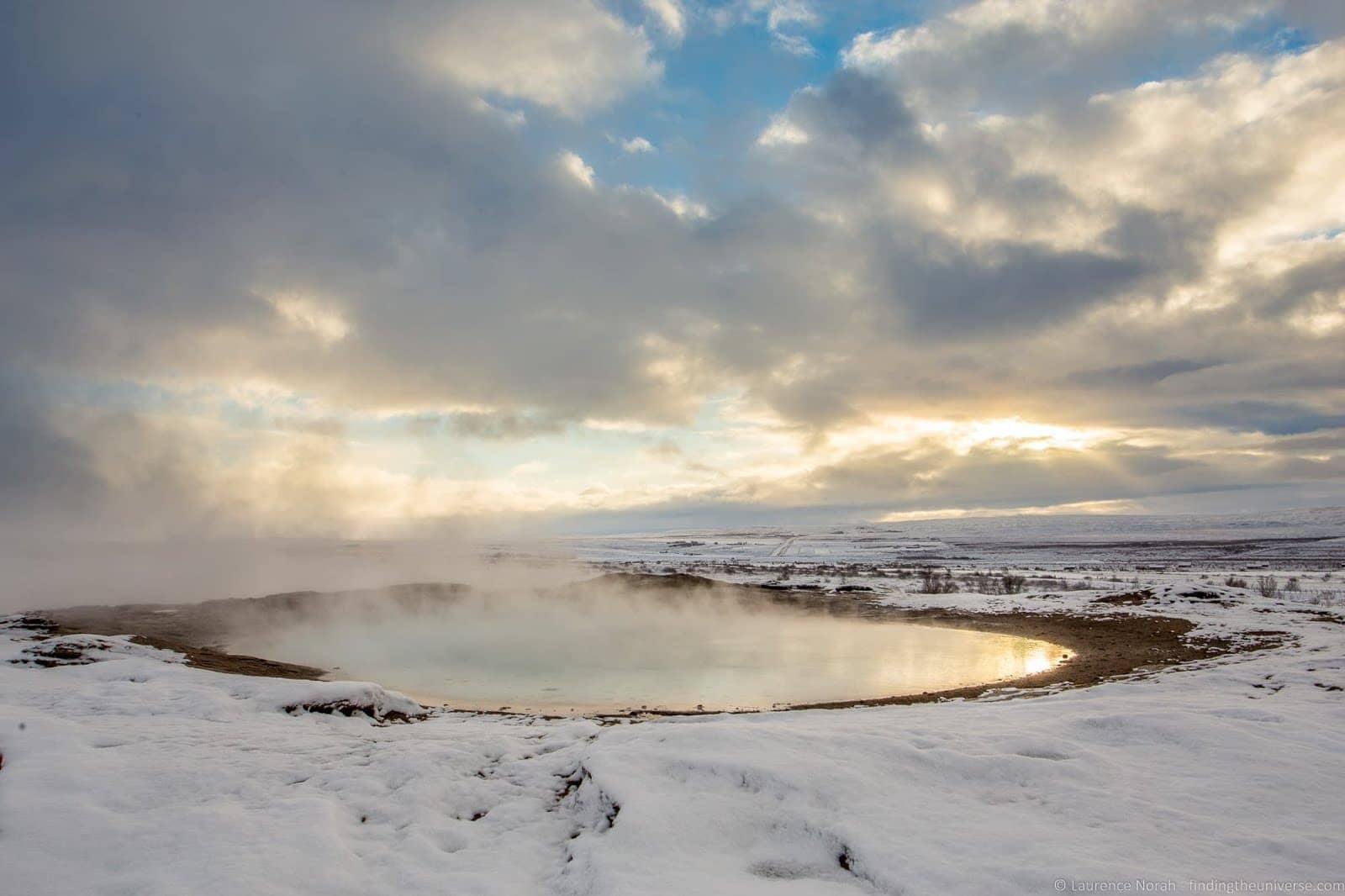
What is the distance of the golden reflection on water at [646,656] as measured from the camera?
16.2 meters

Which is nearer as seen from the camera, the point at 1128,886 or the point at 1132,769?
the point at 1128,886

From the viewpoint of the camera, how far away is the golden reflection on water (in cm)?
1623

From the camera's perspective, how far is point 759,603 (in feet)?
120

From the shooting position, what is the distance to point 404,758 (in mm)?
8727

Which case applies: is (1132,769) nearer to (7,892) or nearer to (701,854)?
(701,854)

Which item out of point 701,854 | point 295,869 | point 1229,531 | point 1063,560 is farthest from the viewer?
point 1229,531

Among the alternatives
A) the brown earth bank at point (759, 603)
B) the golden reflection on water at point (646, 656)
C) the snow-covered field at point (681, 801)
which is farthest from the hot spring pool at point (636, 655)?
the snow-covered field at point (681, 801)

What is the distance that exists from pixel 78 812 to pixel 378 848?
10.2 feet

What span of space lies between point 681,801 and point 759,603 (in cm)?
3052

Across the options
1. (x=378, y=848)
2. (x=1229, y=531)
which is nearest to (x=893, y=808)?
(x=378, y=848)

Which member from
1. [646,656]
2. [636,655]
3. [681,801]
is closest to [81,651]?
[636,655]

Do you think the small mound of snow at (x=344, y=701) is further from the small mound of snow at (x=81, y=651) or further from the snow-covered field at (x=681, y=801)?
the small mound of snow at (x=81, y=651)

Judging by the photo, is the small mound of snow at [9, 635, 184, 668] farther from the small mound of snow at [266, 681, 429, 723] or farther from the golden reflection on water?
the small mound of snow at [266, 681, 429, 723]

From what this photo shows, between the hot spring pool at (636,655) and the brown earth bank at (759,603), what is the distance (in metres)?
0.95
